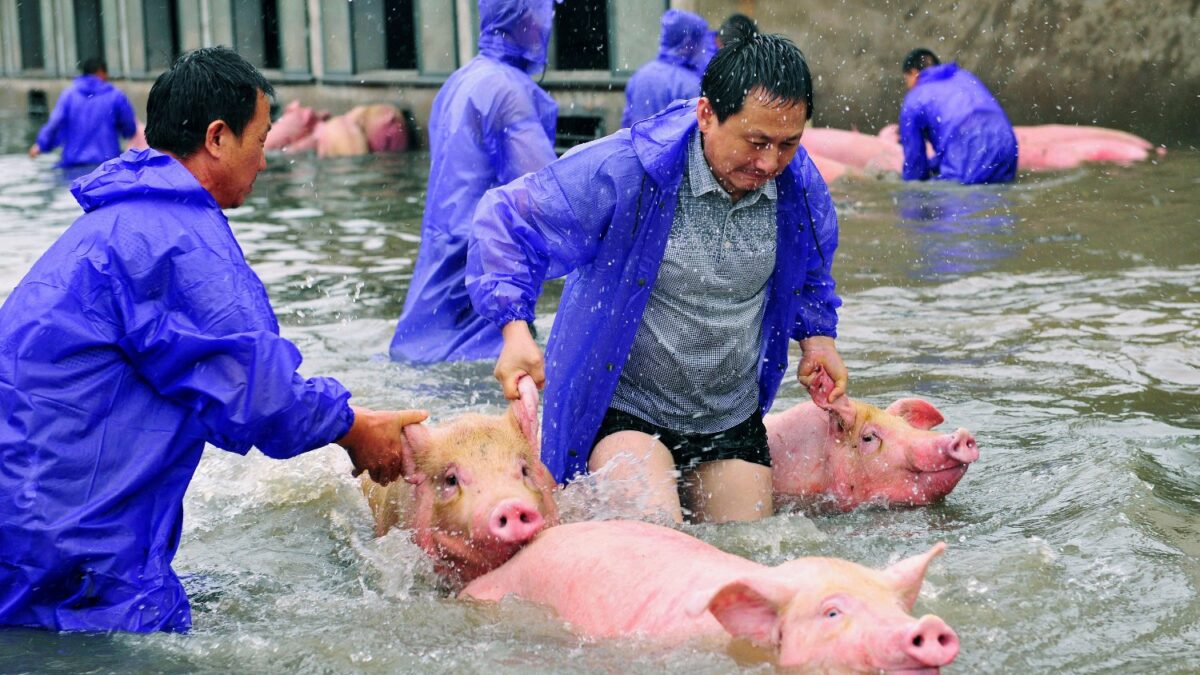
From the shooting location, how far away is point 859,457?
4926mm

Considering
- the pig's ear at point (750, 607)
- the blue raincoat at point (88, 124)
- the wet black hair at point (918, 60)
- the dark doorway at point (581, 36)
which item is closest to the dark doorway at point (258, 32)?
the blue raincoat at point (88, 124)

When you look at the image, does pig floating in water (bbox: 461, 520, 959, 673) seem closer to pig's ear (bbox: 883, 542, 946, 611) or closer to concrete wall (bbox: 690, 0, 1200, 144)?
pig's ear (bbox: 883, 542, 946, 611)

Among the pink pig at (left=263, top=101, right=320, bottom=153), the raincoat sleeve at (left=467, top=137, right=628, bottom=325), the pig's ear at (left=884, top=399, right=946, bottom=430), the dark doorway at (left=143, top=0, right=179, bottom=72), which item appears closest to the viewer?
the raincoat sleeve at (left=467, top=137, right=628, bottom=325)

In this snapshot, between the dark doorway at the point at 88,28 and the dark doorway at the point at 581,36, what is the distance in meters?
14.8

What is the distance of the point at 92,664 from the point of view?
11.0 feet

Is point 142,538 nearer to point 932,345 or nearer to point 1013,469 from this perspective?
point 1013,469

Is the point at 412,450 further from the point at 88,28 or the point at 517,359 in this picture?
the point at 88,28

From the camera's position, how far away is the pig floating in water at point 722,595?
9.20 feet

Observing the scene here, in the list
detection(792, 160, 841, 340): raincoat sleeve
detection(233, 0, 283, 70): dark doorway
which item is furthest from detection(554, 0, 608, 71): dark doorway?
detection(792, 160, 841, 340): raincoat sleeve

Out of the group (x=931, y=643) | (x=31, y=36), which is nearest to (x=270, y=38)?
(x=31, y=36)

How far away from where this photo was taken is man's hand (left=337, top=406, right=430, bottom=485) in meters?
3.87

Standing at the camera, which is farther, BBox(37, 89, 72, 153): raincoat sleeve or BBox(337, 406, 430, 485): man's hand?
BBox(37, 89, 72, 153): raincoat sleeve

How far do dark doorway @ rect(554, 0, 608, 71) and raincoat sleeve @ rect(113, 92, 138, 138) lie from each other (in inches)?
212

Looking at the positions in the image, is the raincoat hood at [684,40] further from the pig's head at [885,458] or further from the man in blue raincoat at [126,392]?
the man in blue raincoat at [126,392]
